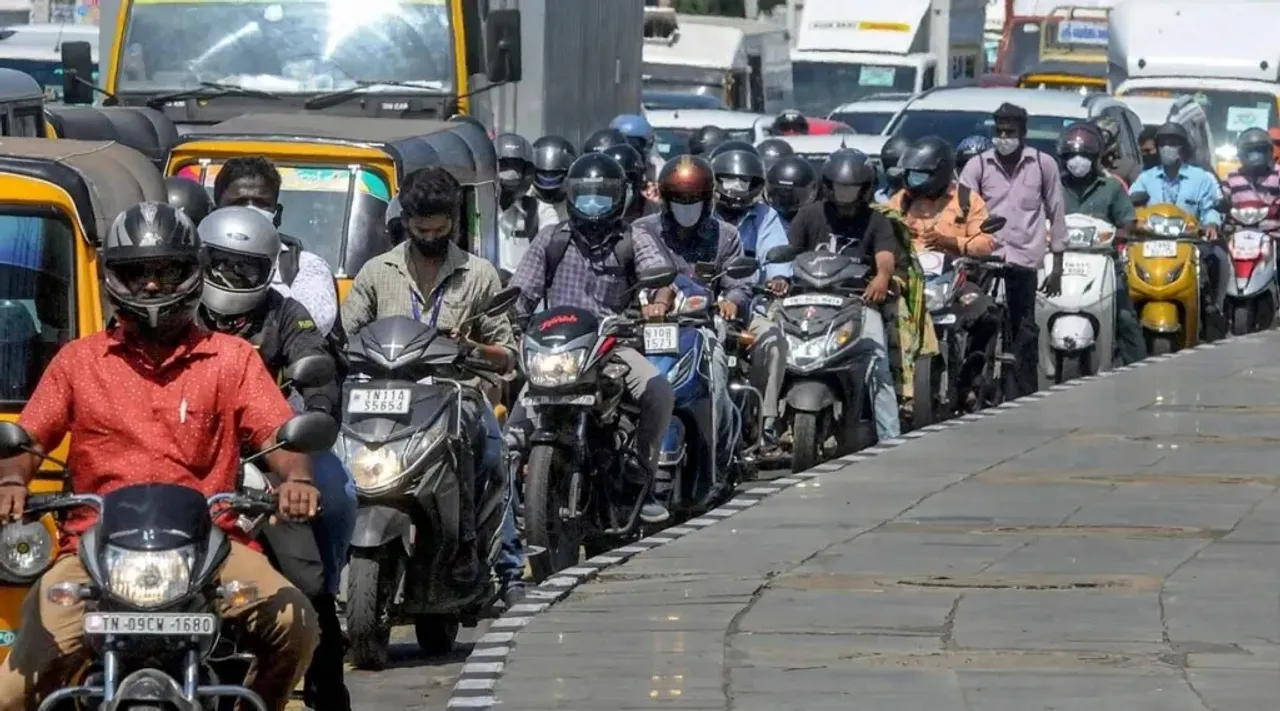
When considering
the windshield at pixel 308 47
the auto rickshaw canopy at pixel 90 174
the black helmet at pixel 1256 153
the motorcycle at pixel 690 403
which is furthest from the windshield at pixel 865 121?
the auto rickshaw canopy at pixel 90 174

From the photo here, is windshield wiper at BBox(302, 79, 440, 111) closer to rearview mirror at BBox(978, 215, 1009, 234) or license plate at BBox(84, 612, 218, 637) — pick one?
rearview mirror at BBox(978, 215, 1009, 234)

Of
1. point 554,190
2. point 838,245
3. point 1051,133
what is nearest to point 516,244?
point 554,190

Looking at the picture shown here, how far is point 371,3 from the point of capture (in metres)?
17.3

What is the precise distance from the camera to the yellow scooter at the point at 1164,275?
1964 centimetres

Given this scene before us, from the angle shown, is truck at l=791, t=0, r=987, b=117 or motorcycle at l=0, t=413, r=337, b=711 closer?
motorcycle at l=0, t=413, r=337, b=711

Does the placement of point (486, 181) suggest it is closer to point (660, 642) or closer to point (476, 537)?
point (476, 537)

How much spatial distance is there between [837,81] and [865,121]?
14442mm

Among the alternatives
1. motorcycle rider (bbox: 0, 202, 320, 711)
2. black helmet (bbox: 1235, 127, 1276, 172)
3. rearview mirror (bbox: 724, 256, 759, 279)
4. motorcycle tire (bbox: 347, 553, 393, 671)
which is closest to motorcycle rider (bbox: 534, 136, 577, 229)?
rearview mirror (bbox: 724, 256, 759, 279)

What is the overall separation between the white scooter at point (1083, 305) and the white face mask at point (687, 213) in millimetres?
5249

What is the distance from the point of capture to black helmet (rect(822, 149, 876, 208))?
14656mm

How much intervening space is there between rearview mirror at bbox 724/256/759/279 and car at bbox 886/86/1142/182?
347 inches

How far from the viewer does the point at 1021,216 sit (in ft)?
57.7

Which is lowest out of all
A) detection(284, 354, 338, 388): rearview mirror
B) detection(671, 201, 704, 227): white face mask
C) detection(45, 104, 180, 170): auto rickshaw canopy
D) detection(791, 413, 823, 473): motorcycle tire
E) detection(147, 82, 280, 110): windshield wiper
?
detection(791, 413, 823, 473): motorcycle tire

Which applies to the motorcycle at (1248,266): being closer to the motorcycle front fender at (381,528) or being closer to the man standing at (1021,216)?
the man standing at (1021,216)
